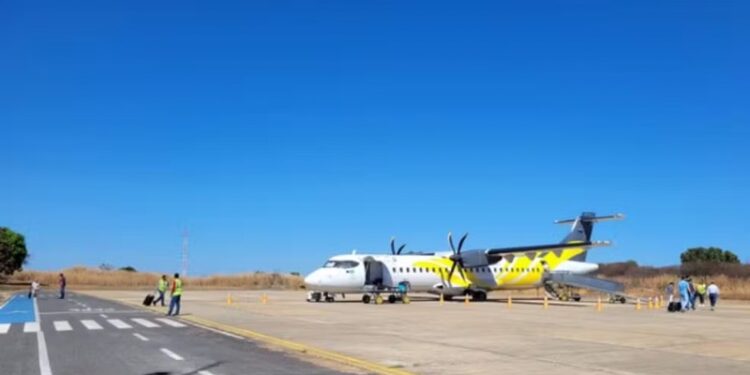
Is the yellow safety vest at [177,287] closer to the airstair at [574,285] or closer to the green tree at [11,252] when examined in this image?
the airstair at [574,285]

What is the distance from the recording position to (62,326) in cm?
1958

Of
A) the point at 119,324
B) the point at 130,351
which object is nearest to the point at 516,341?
the point at 130,351

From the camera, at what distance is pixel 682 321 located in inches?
926

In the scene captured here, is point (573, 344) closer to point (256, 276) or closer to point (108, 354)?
point (108, 354)

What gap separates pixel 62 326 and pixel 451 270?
1025 inches

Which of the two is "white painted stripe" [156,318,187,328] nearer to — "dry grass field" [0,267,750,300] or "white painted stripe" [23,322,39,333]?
"white painted stripe" [23,322,39,333]

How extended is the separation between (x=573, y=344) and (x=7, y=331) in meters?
14.4

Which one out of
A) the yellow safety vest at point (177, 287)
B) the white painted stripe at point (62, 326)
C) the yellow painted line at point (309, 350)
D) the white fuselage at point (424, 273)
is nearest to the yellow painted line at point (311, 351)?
the yellow painted line at point (309, 350)

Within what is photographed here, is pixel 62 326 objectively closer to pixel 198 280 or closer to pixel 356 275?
pixel 356 275

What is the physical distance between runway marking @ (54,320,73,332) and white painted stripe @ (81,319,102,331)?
486 mm

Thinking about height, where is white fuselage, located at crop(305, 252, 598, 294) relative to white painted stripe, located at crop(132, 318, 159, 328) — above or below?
above

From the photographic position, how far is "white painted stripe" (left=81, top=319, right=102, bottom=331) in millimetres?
18828

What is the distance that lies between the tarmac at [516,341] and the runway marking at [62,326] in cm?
412

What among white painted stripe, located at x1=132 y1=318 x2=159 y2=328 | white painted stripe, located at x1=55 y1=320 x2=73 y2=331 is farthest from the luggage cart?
white painted stripe, located at x1=55 y1=320 x2=73 y2=331
